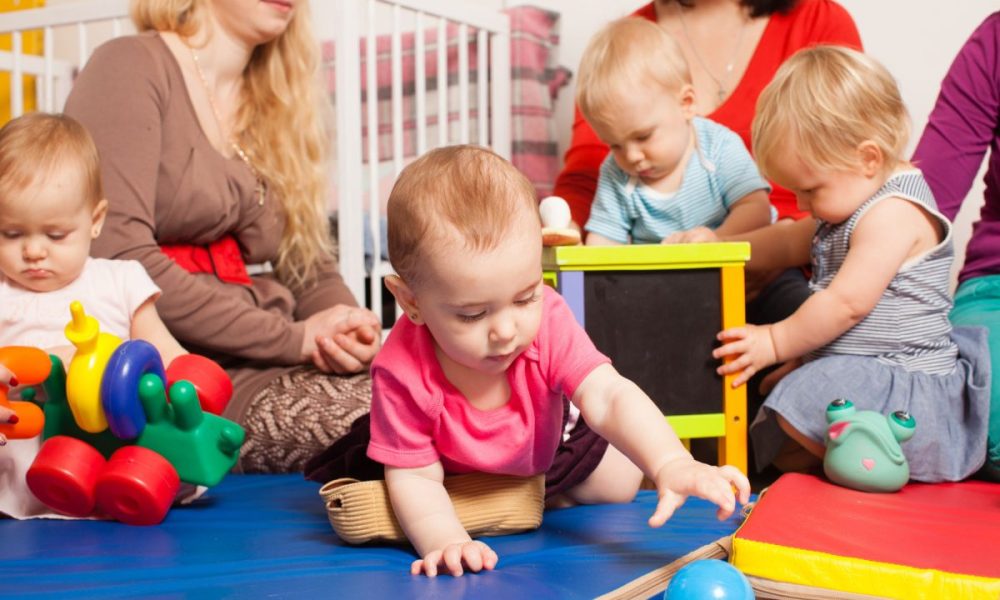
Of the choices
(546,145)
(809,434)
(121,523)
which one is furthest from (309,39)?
(809,434)

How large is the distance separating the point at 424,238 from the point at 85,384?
55cm

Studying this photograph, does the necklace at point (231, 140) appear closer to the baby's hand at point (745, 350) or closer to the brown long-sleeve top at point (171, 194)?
the brown long-sleeve top at point (171, 194)

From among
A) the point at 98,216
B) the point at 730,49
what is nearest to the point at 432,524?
the point at 98,216

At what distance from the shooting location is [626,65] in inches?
70.0

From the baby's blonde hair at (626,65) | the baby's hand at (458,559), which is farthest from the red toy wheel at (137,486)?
the baby's blonde hair at (626,65)

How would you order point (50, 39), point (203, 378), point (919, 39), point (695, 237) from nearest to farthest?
point (203, 378), point (695, 237), point (919, 39), point (50, 39)

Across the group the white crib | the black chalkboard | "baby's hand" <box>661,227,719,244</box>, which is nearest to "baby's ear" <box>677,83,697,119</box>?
"baby's hand" <box>661,227,719,244</box>

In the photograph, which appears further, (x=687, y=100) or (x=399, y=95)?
(x=399, y=95)

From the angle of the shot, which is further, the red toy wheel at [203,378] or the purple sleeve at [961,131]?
the purple sleeve at [961,131]

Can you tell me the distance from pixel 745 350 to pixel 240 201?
883mm

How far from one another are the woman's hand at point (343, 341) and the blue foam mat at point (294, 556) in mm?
351

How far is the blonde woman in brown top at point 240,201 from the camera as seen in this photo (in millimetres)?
1660

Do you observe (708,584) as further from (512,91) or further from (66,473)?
(512,91)

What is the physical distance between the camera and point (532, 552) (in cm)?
112
